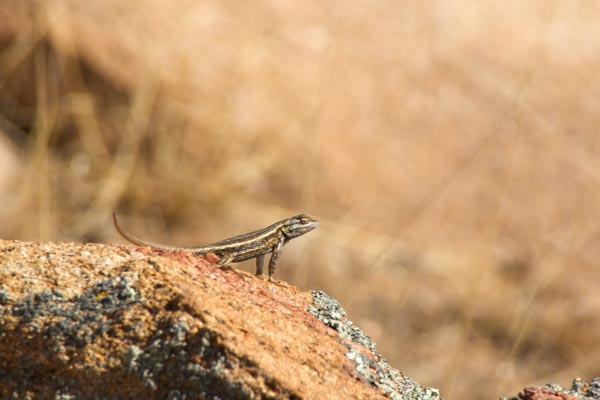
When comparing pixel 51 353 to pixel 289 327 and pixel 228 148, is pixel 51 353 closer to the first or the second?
pixel 289 327

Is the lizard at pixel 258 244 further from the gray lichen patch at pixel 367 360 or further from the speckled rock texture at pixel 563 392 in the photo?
the speckled rock texture at pixel 563 392

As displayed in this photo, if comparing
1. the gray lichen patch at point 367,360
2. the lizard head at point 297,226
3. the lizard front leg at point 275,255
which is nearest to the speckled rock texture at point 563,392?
the gray lichen patch at point 367,360

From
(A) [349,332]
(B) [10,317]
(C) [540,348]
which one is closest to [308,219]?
(A) [349,332]

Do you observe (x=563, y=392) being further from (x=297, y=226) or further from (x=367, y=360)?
(x=297, y=226)

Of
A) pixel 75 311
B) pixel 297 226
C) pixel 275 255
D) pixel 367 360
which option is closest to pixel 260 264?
pixel 275 255

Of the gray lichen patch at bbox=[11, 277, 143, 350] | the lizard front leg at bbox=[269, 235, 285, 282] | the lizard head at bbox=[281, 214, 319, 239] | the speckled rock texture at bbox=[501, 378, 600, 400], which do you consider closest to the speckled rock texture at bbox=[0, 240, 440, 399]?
the gray lichen patch at bbox=[11, 277, 143, 350]

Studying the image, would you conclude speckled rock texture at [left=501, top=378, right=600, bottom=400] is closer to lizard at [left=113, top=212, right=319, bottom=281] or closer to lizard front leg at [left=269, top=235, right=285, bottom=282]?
lizard at [left=113, top=212, right=319, bottom=281]
